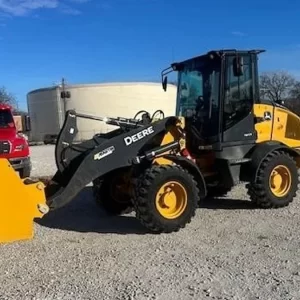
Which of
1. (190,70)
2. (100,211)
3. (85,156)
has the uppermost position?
(190,70)

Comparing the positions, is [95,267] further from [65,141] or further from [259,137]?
[259,137]

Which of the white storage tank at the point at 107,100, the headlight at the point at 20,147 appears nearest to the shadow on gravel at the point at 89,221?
the headlight at the point at 20,147

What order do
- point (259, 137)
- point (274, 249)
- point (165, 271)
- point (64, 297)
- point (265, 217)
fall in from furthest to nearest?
point (259, 137)
point (265, 217)
point (274, 249)
point (165, 271)
point (64, 297)

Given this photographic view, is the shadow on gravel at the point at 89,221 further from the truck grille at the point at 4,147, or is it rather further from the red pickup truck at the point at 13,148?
the truck grille at the point at 4,147

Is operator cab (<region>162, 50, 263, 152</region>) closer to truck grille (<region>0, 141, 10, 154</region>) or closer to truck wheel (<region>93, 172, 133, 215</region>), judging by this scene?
truck wheel (<region>93, 172, 133, 215</region>)

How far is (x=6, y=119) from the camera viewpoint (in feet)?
42.6

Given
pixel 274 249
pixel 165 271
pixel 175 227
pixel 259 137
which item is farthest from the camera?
pixel 259 137

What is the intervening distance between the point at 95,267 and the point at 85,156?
2.01 m

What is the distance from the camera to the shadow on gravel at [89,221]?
7.75 metres

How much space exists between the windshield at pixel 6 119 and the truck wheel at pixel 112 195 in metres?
5.14

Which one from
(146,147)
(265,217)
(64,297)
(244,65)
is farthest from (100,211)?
(64,297)

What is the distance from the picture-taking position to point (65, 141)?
7605 millimetres

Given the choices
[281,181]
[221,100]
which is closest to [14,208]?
[221,100]

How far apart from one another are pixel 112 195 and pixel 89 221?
1.99 ft
